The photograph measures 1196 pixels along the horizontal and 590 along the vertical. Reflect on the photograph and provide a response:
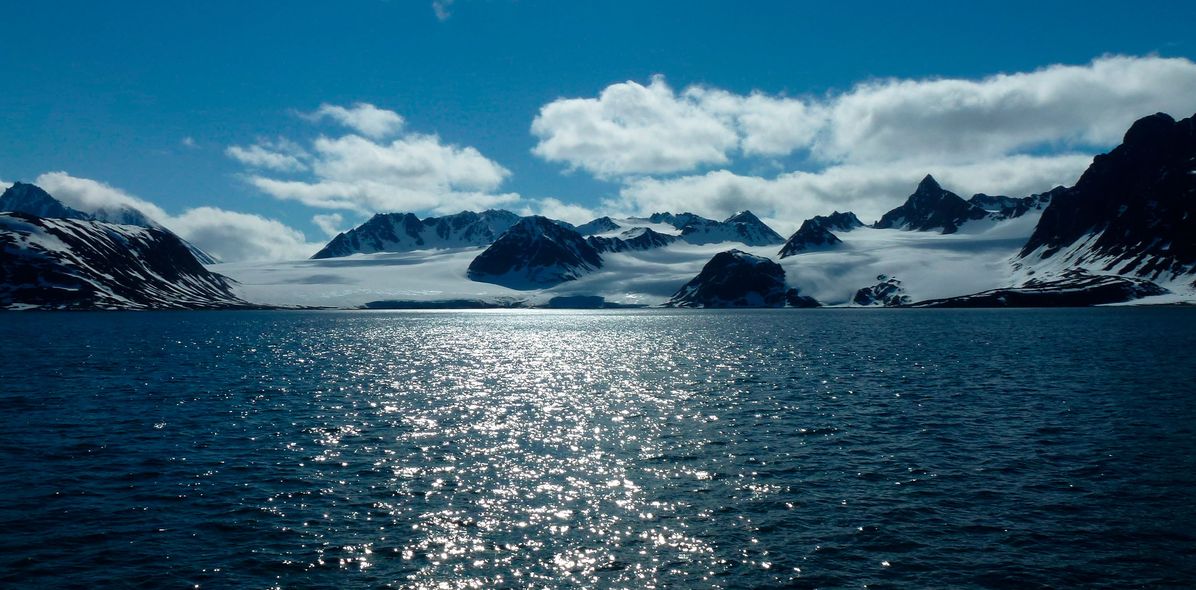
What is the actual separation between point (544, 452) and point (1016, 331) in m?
143

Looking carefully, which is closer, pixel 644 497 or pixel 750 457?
pixel 644 497

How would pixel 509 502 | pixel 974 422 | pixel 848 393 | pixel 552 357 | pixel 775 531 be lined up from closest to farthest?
pixel 775 531, pixel 509 502, pixel 974 422, pixel 848 393, pixel 552 357

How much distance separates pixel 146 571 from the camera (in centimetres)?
2514

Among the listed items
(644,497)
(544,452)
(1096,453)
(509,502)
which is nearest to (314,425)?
(544,452)

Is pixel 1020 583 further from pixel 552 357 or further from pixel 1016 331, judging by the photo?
pixel 1016 331

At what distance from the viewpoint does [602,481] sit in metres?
37.4

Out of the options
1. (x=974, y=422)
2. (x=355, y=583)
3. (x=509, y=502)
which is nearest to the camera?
(x=355, y=583)

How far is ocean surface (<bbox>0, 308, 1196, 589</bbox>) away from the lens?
25797mm

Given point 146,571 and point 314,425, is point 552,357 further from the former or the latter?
point 146,571

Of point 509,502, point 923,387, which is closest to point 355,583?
point 509,502

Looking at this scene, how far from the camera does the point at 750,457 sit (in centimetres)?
4219

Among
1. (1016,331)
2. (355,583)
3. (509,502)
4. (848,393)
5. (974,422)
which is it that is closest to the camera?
(355,583)

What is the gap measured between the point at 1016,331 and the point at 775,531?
14933cm

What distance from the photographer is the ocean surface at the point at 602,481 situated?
25.8 m
